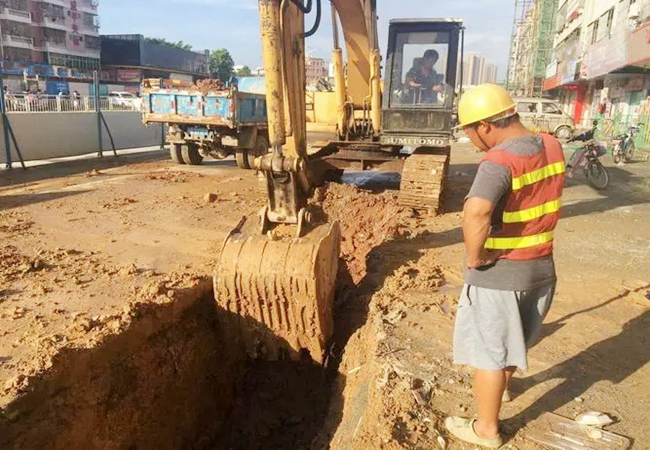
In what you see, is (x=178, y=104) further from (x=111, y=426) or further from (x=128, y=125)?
(x=111, y=426)

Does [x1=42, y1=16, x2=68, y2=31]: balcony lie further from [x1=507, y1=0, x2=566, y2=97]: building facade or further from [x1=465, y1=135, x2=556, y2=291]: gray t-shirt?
[x1=465, y1=135, x2=556, y2=291]: gray t-shirt

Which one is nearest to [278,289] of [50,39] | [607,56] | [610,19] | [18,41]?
[607,56]

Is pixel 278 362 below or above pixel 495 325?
below

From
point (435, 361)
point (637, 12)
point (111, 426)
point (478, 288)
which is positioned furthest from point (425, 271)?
point (637, 12)

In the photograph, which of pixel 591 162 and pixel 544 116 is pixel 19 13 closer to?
pixel 544 116

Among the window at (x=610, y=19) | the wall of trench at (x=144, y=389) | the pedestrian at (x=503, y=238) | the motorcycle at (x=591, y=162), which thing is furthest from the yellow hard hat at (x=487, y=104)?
the window at (x=610, y=19)

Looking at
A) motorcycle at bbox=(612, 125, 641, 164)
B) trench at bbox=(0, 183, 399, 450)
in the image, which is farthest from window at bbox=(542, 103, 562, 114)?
trench at bbox=(0, 183, 399, 450)

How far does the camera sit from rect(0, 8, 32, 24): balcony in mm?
45469

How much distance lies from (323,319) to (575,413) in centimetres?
196

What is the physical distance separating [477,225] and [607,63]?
22417 millimetres

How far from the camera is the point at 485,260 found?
244 cm

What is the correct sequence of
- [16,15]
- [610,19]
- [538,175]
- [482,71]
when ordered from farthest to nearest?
[482,71]
[16,15]
[610,19]
[538,175]

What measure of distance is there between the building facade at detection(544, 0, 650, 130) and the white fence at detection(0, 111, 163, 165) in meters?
15.7

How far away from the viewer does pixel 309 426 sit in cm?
454
